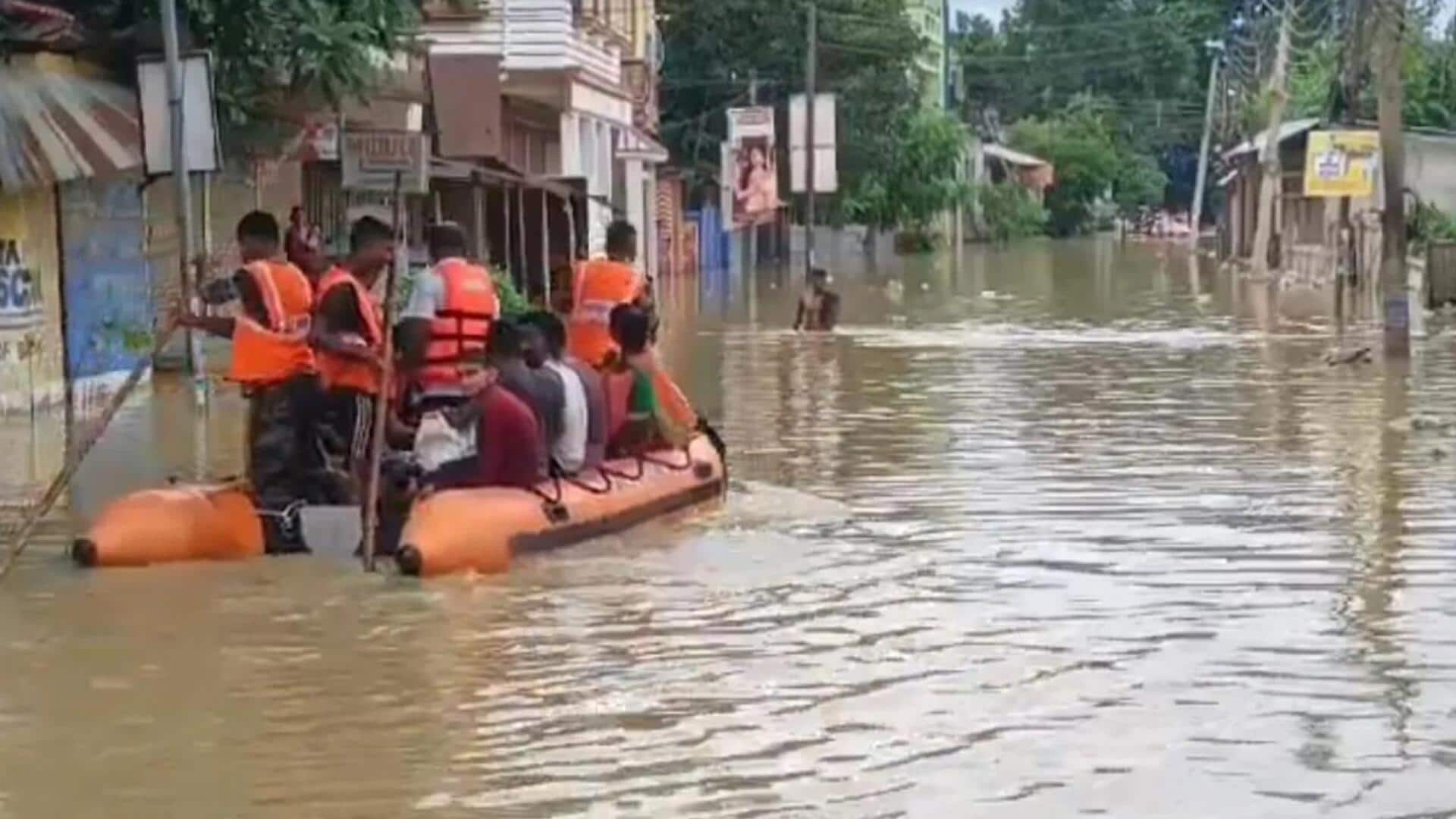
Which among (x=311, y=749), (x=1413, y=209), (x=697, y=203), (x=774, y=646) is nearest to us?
(x=311, y=749)

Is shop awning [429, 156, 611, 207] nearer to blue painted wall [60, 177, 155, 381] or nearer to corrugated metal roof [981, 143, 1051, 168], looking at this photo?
blue painted wall [60, 177, 155, 381]

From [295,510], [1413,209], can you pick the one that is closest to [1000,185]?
[1413,209]

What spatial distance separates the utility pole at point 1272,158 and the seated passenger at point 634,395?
42474mm

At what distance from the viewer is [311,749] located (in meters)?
8.59

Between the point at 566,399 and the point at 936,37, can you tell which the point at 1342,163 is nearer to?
the point at 566,399

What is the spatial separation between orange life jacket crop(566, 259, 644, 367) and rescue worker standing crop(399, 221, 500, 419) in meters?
1.54

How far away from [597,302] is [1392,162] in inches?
544

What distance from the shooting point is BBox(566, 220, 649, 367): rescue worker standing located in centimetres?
1528

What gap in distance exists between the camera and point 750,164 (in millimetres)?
55500

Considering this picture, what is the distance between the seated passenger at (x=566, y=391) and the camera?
43.7ft

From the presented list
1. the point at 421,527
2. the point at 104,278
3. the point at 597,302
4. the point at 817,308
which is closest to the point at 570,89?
the point at 817,308

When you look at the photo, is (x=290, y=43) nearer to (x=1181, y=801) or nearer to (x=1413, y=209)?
(x=1181, y=801)

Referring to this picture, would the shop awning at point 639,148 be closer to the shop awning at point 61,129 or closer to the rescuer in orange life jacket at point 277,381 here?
the shop awning at point 61,129

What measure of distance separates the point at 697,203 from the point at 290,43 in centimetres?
4653
